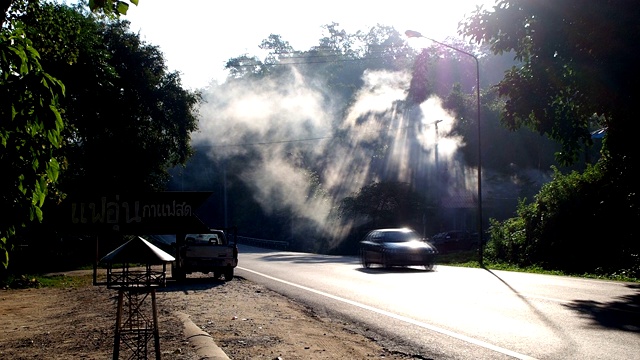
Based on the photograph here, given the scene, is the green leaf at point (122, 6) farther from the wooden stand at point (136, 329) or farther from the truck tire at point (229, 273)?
the truck tire at point (229, 273)

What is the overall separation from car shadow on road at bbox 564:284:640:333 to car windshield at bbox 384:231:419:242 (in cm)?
1137

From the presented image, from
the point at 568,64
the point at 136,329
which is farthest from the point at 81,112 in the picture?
the point at 136,329

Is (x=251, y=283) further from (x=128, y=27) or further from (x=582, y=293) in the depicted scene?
(x=128, y=27)

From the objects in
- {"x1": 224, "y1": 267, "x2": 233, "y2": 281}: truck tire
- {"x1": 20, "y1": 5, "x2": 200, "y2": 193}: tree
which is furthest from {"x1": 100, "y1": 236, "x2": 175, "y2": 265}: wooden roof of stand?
{"x1": 20, "y1": 5, "x2": 200, "y2": 193}: tree

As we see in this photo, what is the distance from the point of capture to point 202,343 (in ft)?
30.8

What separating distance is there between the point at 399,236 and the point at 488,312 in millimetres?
13214

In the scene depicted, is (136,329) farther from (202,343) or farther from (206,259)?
(206,259)

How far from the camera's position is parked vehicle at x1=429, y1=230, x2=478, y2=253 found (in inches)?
1807

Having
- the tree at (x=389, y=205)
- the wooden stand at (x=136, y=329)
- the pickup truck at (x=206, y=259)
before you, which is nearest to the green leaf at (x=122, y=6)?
the wooden stand at (x=136, y=329)

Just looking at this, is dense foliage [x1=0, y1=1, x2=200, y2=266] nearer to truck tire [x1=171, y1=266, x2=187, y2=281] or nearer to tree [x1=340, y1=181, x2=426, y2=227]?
truck tire [x1=171, y1=266, x2=187, y2=281]

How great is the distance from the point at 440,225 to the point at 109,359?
47379 millimetres

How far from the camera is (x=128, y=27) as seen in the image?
122 feet

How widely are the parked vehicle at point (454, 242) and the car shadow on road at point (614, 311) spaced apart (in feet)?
104

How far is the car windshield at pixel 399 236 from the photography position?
25312 millimetres
